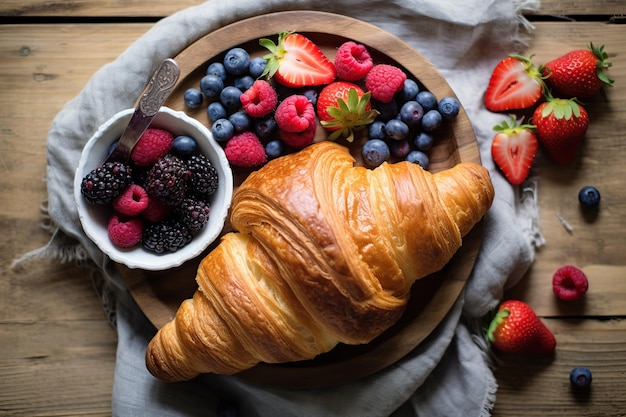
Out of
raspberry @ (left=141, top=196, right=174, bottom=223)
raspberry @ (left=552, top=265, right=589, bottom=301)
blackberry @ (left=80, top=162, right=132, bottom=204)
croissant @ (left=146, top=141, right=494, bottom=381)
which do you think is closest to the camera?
croissant @ (left=146, top=141, right=494, bottom=381)

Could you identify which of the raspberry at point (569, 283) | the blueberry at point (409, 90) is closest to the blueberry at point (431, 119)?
the blueberry at point (409, 90)

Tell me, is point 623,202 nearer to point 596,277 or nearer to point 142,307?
point 596,277

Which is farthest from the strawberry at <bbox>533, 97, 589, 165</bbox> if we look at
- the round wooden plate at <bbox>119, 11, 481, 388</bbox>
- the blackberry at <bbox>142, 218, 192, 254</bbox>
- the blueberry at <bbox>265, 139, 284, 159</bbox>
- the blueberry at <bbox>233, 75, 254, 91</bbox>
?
the blackberry at <bbox>142, 218, 192, 254</bbox>

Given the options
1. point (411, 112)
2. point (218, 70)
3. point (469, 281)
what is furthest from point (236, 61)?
point (469, 281)

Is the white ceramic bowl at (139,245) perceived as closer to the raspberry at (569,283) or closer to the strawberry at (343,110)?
the strawberry at (343,110)

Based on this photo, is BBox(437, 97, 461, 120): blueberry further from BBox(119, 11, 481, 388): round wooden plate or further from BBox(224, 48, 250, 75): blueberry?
BBox(224, 48, 250, 75): blueberry

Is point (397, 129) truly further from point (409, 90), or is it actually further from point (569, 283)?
point (569, 283)
